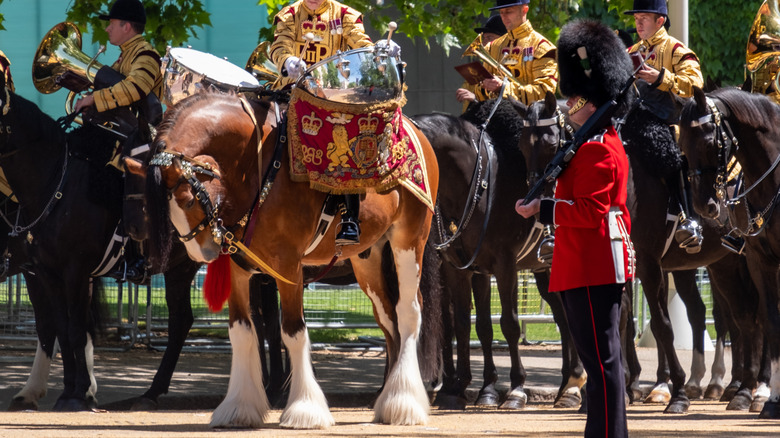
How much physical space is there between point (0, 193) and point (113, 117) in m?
1.45

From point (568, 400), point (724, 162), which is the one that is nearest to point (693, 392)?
point (568, 400)

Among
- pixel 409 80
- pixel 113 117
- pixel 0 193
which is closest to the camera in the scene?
pixel 113 117

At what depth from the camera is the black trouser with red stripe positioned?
5.89 m

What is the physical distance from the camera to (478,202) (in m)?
9.85

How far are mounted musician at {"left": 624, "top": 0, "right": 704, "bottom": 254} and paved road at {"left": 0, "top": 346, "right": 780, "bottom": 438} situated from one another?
4.94 feet

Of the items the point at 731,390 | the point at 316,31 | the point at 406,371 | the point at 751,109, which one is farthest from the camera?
the point at 731,390

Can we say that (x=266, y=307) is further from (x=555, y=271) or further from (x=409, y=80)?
(x=409, y=80)

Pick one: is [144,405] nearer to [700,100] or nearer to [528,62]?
[528,62]

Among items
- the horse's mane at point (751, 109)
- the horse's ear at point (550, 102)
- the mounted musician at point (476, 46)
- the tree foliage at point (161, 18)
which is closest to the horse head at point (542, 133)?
the horse's ear at point (550, 102)

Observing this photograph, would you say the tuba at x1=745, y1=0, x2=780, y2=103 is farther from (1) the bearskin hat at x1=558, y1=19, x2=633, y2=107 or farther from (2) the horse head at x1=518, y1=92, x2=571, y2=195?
(1) the bearskin hat at x1=558, y1=19, x2=633, y2=107

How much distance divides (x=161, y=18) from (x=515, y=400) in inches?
196

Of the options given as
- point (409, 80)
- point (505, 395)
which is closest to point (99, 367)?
point (505, 395)

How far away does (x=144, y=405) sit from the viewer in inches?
371

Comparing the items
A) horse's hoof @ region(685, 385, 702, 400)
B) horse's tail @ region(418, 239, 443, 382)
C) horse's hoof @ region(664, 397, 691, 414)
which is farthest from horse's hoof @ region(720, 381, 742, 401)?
horse's tail @ region(418, 239, 443, 382)
